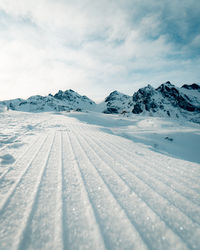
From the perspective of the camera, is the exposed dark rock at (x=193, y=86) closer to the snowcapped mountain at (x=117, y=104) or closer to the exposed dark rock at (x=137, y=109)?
the snowcapped mountain at (x=117, y=104)

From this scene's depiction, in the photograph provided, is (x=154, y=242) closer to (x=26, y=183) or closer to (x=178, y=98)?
(x=26, y=183)

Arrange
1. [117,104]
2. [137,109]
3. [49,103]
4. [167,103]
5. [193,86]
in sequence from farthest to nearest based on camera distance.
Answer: [49,103] → [117,104] → [193,86] → [137,109] → [167,103]

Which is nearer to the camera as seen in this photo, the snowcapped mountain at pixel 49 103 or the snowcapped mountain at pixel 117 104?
the snowcapped mountain at pixel 117 104

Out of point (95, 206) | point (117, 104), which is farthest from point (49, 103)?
point (95, 206)

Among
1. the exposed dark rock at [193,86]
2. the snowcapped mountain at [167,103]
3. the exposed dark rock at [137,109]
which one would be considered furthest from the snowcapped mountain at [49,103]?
the exposed dark rock at [193,86]

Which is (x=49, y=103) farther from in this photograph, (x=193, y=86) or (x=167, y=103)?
(x=193, y=86)

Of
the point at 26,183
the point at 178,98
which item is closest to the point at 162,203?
the point at 26,183

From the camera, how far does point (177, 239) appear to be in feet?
3.91

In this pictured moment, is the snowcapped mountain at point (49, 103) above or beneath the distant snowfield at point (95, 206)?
above

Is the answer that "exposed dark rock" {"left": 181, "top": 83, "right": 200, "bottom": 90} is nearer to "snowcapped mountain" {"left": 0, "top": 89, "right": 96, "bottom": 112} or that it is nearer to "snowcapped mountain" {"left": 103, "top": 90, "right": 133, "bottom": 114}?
"snowcapped mountain" {"left": 103, "top": 90, "right": 133, "bottom": 114}

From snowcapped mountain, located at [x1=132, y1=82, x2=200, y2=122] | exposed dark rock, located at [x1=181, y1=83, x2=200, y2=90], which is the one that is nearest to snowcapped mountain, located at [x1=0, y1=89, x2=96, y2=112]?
snowcapped mountain, located at [x1=132, y1=82, x2=200, y2=122]

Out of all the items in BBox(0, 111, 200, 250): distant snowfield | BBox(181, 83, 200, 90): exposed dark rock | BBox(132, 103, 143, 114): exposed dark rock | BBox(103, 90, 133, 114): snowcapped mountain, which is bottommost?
BBox(0, 111, 200, 250): distant snowfield

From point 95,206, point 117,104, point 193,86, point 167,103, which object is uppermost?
point 193,86

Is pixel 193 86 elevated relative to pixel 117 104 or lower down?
elevated
